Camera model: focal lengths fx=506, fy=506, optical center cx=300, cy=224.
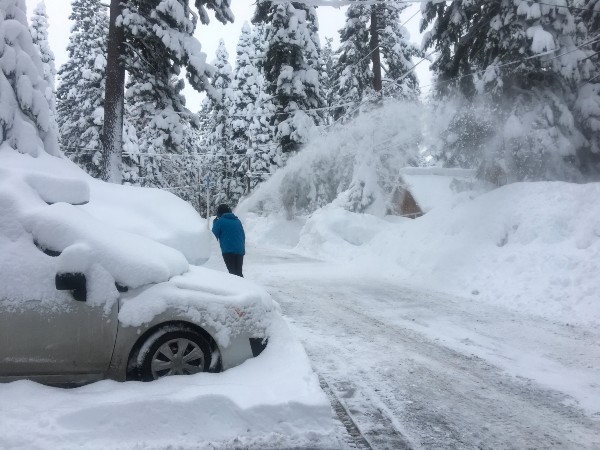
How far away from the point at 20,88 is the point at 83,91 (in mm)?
25994

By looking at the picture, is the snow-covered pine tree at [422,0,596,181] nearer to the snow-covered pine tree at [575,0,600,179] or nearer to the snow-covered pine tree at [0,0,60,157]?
the snow-covered pine tree at [575,0,600,179]

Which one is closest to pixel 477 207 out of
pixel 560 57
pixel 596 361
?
pixel 560 57

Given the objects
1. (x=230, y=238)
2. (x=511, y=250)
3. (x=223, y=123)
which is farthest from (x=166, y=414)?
(x=223, y=123)

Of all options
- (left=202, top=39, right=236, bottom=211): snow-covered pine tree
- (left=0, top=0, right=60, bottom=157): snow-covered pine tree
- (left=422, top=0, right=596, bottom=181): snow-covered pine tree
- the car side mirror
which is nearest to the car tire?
the car side mirror

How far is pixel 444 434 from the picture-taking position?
387 cm

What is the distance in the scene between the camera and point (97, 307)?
165 inches

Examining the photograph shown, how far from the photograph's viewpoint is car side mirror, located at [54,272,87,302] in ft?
13.5

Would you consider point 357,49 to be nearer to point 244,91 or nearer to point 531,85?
point 531,85

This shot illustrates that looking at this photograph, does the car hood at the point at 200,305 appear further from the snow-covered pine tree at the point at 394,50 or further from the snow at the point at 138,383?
the snow-covered pine tree at the point at 394,50

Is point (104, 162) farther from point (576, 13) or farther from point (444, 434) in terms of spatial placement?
point (576, 13)

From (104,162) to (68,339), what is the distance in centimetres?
1004

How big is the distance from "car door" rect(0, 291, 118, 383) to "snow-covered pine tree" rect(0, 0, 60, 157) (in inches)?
254

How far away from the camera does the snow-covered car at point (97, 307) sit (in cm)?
407

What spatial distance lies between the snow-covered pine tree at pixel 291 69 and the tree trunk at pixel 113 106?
13.7 m
